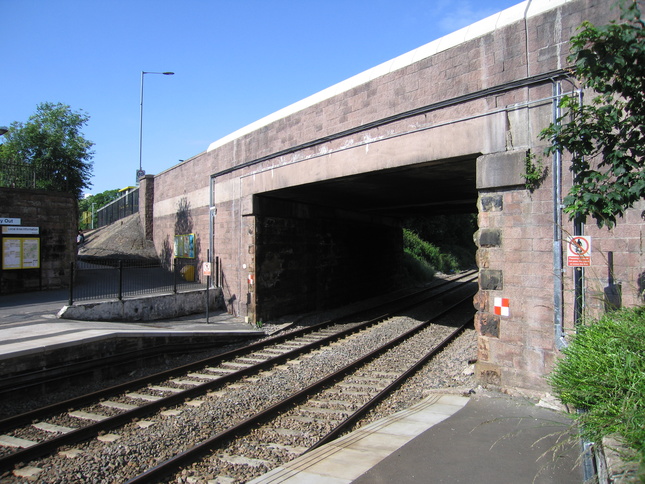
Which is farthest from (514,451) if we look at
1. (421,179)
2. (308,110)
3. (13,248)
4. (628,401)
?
(13,248)

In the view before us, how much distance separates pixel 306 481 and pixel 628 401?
2.94 metres

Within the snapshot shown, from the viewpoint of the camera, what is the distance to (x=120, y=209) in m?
29.2

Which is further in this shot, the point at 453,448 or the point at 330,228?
the point at 330,228

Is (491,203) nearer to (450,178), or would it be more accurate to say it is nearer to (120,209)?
(450,178)

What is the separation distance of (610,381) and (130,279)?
58.2 ft

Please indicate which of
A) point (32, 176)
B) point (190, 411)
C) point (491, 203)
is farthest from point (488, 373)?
point (32, 176)

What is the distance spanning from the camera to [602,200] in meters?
4.43

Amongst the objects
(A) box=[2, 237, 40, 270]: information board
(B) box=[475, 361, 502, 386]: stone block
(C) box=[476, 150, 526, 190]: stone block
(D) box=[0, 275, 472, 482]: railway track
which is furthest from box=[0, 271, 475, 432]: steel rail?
(A) box=[2, 237, 40, 270]: information board

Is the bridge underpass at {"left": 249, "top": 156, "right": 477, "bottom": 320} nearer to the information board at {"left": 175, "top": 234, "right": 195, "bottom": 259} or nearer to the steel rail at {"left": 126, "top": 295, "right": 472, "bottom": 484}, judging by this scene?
the steel rail at {"left": 126, "top": 295, "right": 472, "bottom": 484}

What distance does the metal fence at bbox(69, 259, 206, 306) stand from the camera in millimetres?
14073

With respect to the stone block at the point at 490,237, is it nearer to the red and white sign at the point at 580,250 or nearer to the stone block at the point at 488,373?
the red and white sign at the point at 580,250

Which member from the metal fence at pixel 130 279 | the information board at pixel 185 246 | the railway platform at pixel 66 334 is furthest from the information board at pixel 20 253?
the information board at pixel 185 246

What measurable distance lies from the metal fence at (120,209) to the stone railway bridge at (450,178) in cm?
1156

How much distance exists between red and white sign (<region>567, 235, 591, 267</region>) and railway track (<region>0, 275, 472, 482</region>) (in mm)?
3799
